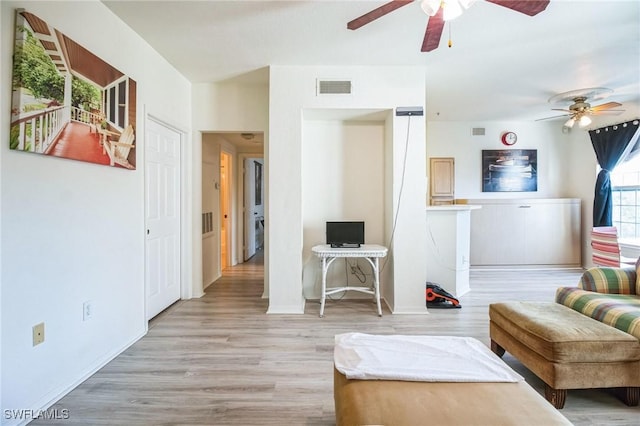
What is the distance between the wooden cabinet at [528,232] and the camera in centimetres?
538

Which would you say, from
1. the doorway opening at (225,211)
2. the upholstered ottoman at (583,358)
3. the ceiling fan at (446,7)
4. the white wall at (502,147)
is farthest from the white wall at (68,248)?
the white wall at (502,147)

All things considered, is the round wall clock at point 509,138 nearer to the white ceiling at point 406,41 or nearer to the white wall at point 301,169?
the white ceiling at point 406,41

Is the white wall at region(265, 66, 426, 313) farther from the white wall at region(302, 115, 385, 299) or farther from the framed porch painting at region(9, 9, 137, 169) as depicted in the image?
the framed porch painting at region(9, 9, 137, 169)

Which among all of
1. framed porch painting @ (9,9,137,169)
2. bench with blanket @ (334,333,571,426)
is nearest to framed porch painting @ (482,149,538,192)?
bench with blanket @ (334,333,571,426)

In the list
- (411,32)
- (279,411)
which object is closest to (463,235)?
(411,32)

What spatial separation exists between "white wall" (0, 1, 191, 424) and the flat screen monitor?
187 cm

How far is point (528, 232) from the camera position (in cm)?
539

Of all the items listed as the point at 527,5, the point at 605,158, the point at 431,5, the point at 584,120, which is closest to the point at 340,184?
the point at 431,5

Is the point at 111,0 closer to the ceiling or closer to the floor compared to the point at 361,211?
closer to the ceiling

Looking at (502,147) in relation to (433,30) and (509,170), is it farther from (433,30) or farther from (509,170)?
(433,30)

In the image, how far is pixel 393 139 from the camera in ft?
10.9

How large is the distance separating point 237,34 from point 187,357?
2.73 metres

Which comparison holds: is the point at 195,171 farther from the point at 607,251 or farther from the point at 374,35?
the point at 607,251

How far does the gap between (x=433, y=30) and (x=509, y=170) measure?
4.46m
